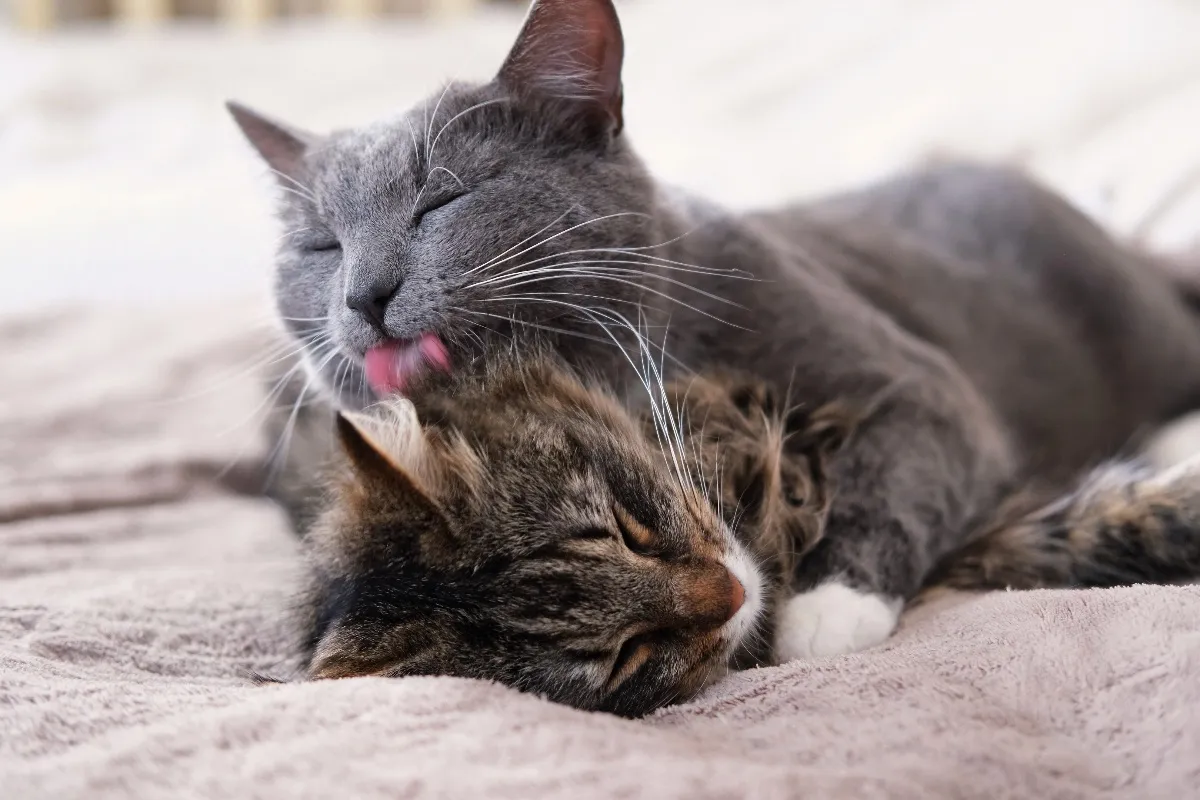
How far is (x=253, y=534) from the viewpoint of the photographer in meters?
1.57

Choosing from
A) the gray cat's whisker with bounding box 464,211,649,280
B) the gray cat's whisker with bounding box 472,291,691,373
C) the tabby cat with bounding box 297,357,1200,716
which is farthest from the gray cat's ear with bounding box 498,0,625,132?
the tabby cat with bounding box 297,357,1200,716

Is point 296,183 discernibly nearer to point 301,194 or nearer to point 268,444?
point 301,194

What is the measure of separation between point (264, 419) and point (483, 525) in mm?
948

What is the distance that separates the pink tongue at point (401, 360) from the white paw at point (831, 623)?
486 millimetres

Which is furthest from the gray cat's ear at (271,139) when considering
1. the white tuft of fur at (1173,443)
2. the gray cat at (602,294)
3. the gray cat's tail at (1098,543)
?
the white tuft of fur at (1173,443)

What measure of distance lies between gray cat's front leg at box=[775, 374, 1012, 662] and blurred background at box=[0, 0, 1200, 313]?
0.90 m

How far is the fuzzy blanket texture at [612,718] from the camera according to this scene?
72 cm

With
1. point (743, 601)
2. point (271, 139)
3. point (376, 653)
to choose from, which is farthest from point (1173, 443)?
point (271, 139)

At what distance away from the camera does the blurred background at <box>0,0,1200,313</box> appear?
7.77 ft

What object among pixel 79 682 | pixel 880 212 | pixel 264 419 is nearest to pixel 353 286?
pixel 79 682

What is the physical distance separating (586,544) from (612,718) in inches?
7.1

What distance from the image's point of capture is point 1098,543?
121cm

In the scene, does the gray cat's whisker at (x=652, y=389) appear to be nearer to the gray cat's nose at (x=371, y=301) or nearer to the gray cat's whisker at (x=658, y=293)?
the gray cat's whisker at (x=658, y=293)

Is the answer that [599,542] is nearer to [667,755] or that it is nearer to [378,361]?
[667,755]
